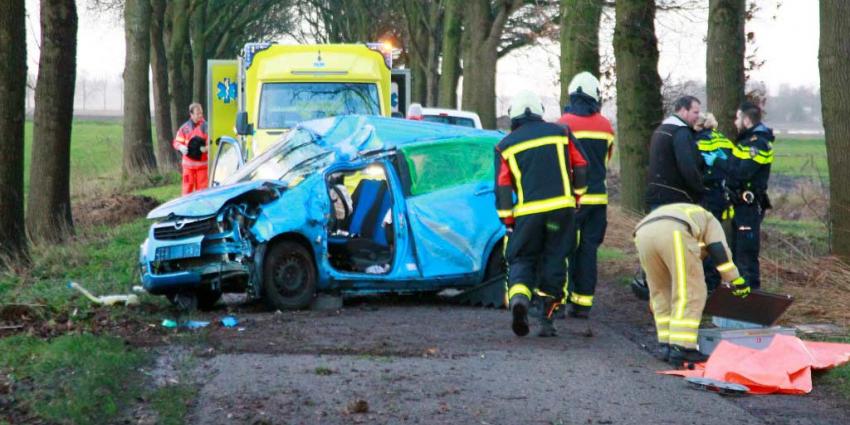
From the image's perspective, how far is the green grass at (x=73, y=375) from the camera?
22.5 ft

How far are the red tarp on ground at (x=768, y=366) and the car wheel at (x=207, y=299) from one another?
449cm

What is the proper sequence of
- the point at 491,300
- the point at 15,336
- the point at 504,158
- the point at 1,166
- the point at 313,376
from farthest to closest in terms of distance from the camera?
the point at 1,166
the point at 491,300
the point at 504,158
the point at 15,336
the point at 313,376

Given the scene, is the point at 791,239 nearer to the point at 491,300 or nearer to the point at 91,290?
the point at 491,300

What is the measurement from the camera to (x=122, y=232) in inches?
750

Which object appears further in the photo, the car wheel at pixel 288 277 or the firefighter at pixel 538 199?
the car wheel at pixel 288 277

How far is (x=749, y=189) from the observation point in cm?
1225

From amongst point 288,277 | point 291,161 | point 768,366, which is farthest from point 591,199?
point 768,366

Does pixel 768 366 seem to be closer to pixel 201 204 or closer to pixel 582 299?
pixel 582 299

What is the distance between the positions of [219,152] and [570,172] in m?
7.32

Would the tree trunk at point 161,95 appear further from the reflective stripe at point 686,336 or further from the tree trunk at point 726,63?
the reflective stripe at point 686,336

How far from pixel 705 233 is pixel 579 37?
12449mm

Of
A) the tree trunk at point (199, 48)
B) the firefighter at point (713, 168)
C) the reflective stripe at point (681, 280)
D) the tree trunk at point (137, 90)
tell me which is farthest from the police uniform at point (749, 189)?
the tree trunk at point (199, 48)

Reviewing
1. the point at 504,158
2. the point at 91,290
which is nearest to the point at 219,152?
the point at 91,290

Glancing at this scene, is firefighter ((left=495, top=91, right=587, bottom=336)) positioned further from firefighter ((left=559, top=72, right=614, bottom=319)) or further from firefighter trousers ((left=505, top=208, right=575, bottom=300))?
firefighter ((left=559, top=72, right=614, bottom=319))
